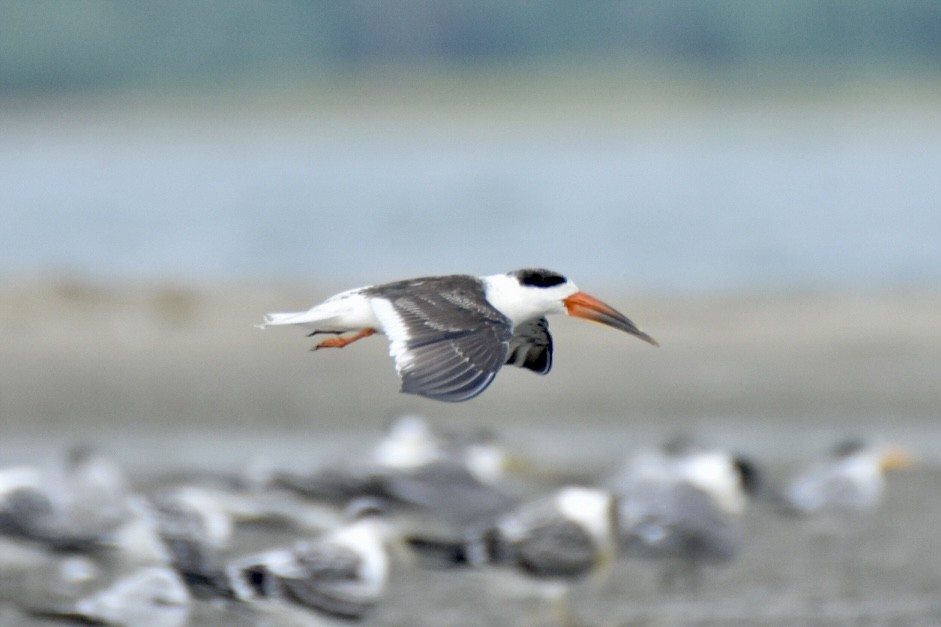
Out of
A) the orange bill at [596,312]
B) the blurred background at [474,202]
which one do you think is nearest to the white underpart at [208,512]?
the orange bill at [596,312]

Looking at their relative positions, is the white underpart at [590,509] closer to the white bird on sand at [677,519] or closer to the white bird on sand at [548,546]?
the white bird on sand at [548,546]

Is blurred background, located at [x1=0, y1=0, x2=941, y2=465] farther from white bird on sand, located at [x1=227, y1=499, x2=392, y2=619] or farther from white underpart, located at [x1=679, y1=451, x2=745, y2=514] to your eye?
white bird on sand, located at [x1=227, y1=499, x2=392, y2=619]

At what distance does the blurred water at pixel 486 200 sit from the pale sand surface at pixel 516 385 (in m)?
3.08

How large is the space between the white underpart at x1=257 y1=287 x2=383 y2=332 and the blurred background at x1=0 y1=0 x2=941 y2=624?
2.77 metres

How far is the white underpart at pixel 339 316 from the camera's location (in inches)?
295

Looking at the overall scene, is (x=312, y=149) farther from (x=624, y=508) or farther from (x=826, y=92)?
(x=624, y=508)

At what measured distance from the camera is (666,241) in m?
30.7

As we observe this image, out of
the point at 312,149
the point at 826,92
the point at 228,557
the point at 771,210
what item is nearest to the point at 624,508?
the point at 228,557

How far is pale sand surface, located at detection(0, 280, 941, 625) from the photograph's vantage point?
15305 millimetres

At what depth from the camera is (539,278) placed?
7.75m

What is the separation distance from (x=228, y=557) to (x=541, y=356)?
3.75 meters

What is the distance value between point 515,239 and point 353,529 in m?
22.5

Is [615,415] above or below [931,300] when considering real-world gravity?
below

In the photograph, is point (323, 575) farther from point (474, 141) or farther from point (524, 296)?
point (474, 141)
